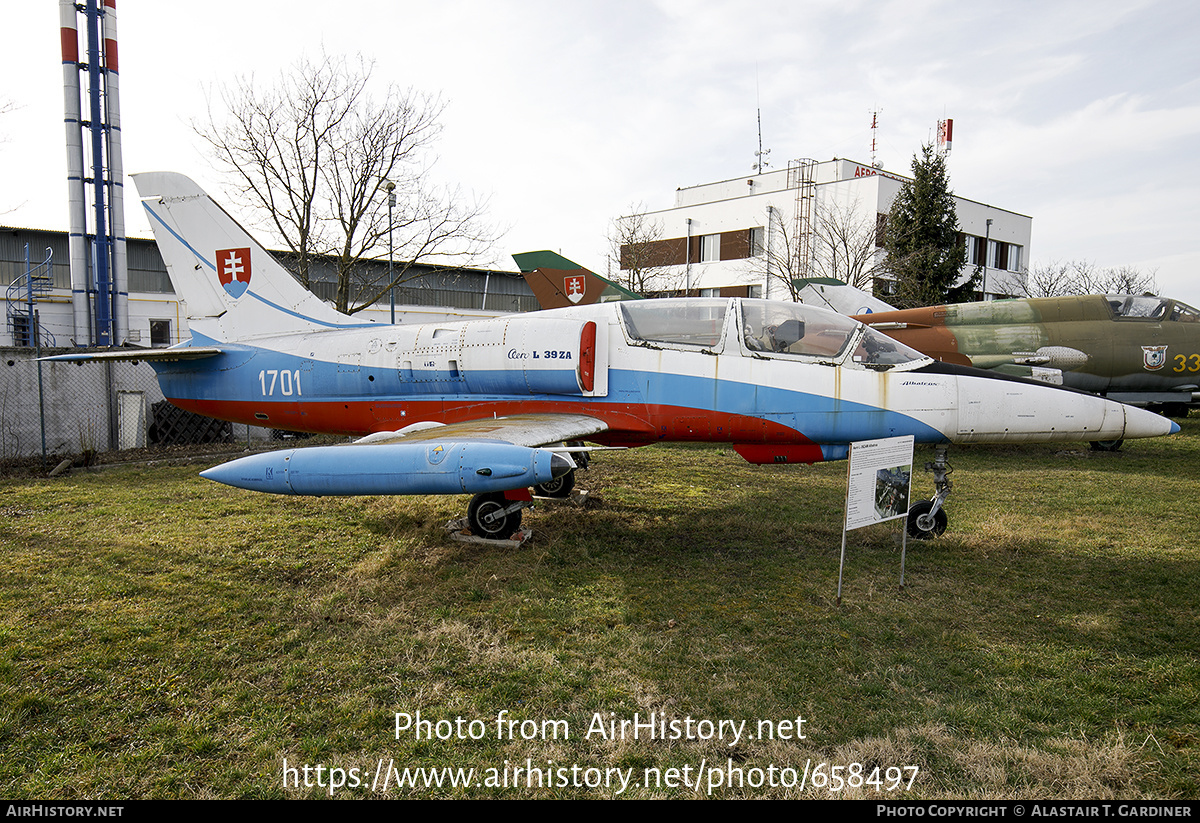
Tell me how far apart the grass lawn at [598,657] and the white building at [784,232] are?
2809 centimetres

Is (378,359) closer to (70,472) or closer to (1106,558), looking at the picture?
(70,472)

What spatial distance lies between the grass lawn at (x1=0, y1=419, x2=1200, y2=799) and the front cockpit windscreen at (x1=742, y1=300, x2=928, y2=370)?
2126mm

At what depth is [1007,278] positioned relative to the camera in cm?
4206

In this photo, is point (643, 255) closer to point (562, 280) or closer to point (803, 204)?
point (803, 204)

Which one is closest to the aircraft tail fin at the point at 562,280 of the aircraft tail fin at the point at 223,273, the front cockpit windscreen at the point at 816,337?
the aircraft tail fin at the point at 223,273

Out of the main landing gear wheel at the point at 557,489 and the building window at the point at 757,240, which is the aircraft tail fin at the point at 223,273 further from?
the building window at the point at 757,240

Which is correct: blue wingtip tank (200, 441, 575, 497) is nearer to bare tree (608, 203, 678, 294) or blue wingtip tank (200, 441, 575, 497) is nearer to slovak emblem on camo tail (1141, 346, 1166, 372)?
slovak emblem on camo tail (1141, 346, 1166, 372)

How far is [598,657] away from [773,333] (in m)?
4.08

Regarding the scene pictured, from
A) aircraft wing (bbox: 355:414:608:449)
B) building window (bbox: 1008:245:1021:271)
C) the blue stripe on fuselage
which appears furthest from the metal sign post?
building window (bbox: 1008:245:1021:271)

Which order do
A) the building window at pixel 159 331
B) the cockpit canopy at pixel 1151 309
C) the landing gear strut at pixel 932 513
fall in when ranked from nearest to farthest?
the landing gear strut at pixel 932 513 → the cockpit canopy at pixel 1151 309 → the building window at pixel 159 331

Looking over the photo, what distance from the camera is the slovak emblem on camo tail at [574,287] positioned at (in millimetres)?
15922

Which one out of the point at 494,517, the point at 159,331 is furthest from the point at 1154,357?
the point at 159,331

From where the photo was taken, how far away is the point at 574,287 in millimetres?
16000

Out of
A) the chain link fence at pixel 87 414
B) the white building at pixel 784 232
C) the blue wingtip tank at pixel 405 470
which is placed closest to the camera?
the blue wingtip tank at pixel 405 470
